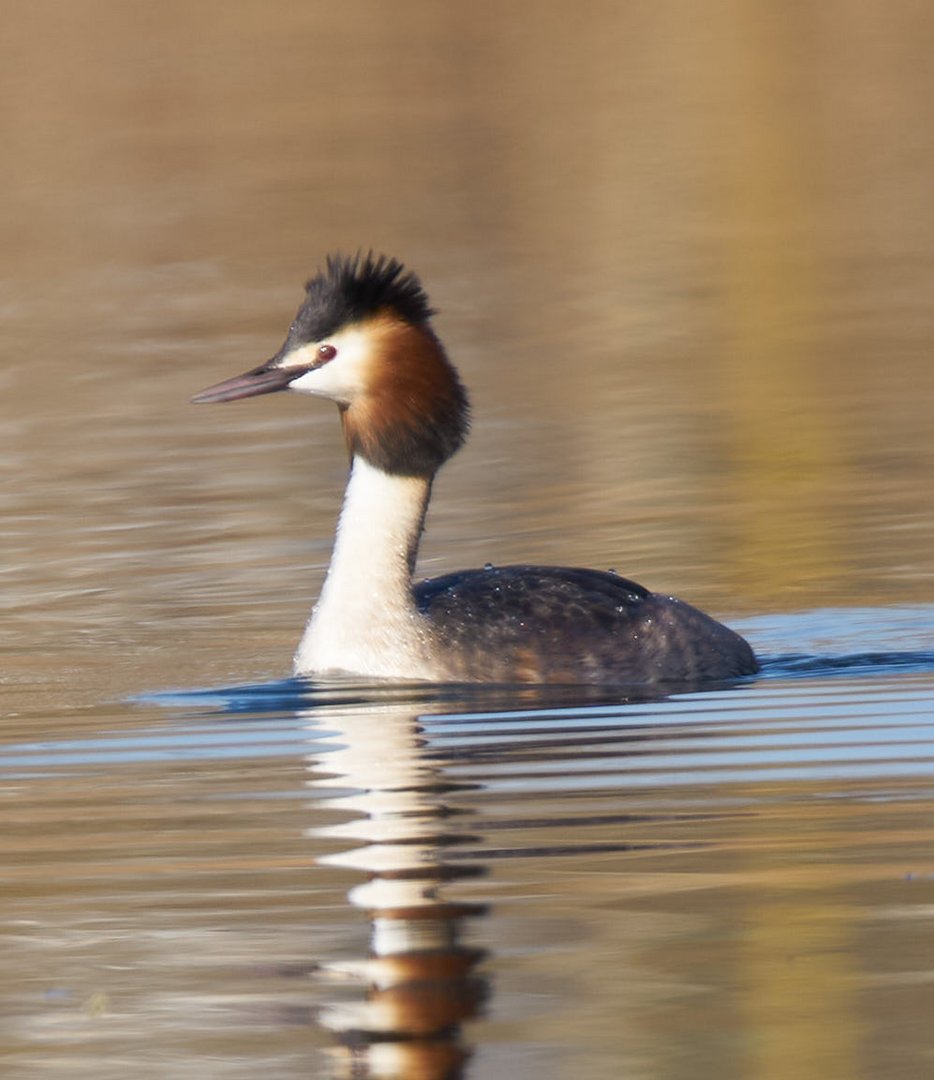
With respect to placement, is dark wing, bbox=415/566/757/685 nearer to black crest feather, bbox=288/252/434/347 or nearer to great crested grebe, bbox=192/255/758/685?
great crested grebe, bbox=192/255/758/685

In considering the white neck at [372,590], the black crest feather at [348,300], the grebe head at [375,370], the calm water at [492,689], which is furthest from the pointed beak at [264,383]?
the calm water at [492,689]

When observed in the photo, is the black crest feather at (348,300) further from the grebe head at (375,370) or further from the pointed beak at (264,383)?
the pointed beak at (264,383)

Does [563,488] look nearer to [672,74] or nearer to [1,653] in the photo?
[1,653]

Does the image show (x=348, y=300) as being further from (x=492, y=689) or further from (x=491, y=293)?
(x=491, y=293)

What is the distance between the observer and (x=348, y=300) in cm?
1054

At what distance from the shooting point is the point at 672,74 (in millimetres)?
39500

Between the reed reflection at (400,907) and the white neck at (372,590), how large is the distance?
0.69 meters

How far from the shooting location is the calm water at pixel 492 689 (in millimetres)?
6105

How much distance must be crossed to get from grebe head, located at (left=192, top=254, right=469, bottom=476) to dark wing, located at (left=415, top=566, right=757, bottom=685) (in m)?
0.57

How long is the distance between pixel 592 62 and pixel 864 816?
34917 millimetres

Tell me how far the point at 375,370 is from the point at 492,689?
128 cm

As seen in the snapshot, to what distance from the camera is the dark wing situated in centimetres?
1009

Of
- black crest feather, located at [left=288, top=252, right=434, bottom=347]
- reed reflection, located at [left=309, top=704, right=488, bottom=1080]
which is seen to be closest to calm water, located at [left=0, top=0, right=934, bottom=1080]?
reed reflection, located at [left=309, top=704, right=488, bottom=1080]

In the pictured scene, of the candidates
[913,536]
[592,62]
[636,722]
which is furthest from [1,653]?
[592,62]
